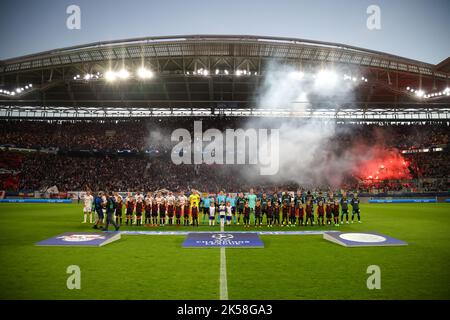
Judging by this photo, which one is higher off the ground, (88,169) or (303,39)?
(303,39)

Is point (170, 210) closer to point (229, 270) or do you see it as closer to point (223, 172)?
point (229, 270)

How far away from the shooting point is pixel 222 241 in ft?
34.9

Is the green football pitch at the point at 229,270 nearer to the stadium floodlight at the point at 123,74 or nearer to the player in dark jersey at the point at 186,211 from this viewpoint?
the player in dark jersey at the point at 186,211

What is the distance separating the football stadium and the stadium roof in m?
0.19

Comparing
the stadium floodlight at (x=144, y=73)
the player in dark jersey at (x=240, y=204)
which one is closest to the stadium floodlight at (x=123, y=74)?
the stadium floodlight at (x=144, y=73)

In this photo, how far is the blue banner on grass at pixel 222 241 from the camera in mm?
10133

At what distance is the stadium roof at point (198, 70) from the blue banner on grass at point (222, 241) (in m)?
20.0

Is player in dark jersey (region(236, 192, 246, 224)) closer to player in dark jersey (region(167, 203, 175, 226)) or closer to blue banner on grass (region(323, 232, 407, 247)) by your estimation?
player in dark jersey (region(167, 203, 175, 226))

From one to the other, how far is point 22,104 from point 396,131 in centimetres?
5282

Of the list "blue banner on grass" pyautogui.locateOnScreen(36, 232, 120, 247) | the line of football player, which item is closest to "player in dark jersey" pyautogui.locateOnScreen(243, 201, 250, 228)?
the line of football player

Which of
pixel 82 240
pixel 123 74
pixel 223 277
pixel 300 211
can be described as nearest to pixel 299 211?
pixel 300 211
